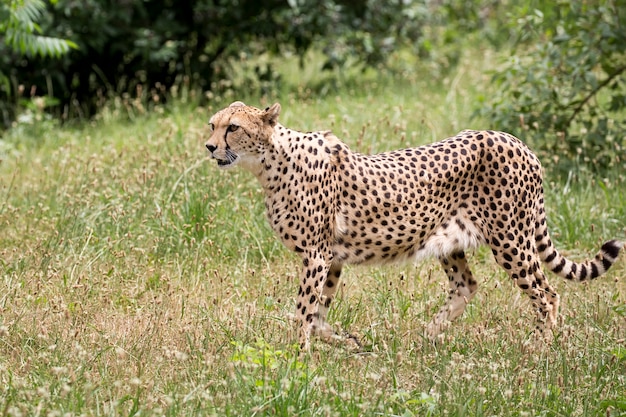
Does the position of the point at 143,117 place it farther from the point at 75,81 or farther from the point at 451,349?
the point at 451,349

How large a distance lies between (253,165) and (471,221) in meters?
1.20

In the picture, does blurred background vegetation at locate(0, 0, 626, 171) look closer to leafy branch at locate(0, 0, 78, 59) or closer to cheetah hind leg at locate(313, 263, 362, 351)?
leafy branch at locate(0, 0, 78, 59)

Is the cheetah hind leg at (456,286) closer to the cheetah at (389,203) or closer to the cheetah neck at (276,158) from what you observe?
the cheetah at (389,203)

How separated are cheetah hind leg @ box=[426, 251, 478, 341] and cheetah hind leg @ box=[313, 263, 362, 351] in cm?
56

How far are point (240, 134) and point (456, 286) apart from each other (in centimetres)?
159

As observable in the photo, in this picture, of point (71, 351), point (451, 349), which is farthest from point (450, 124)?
point (71, 351)

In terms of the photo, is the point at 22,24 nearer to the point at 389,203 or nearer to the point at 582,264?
the point at 389,203

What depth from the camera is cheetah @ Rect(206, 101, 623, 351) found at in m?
4.80

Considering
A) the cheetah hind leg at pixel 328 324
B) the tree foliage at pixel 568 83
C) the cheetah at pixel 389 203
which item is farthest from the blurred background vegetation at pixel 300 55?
the cheetah hind leg at pixel 328 324

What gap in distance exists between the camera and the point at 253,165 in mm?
4809

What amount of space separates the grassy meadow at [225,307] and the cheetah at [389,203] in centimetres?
21

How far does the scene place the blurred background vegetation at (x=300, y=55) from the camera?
7785 millimetres

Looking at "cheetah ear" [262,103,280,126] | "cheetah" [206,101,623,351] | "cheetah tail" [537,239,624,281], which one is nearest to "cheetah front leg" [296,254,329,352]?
"cheetah" [206,101,623,351]

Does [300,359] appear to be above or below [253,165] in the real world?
below
